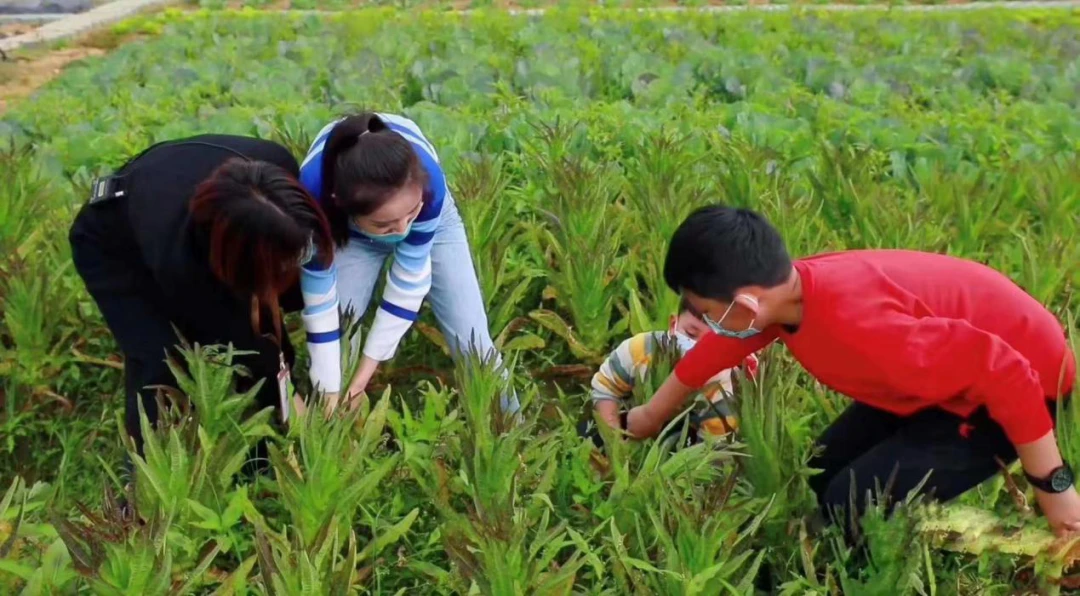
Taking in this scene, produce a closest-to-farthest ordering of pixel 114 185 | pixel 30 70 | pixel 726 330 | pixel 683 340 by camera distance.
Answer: pixel 726 330, pixel 114 185, pixel 683 340, pixel 30 70

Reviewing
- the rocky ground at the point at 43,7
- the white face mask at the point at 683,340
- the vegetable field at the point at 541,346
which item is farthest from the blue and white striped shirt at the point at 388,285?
the rocky ground at the point at 43,7

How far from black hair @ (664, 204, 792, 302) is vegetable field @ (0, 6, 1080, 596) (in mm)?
296

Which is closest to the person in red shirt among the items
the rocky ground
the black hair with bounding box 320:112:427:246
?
the black hair with bounding box 320:112:427:246

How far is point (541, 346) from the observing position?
2.70m

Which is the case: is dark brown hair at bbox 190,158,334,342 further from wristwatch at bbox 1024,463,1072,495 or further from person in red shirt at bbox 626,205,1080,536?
wristwatch at bbox 1024,463,1072,495

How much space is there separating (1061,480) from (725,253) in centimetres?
70


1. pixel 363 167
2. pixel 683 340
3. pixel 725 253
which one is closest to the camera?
pixel 725 253

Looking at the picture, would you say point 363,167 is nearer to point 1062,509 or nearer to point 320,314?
point 320,314

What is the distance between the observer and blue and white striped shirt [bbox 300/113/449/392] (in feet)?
6.83

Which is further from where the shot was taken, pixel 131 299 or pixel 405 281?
pixel 405 281

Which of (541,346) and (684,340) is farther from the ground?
(684,340)

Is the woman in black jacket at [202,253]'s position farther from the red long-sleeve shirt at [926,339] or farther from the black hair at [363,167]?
the red long-sleeve shirt at [926,339]

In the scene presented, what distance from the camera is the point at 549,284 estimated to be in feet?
9.73

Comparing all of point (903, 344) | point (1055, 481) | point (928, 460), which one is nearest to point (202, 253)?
point (903, 344)
